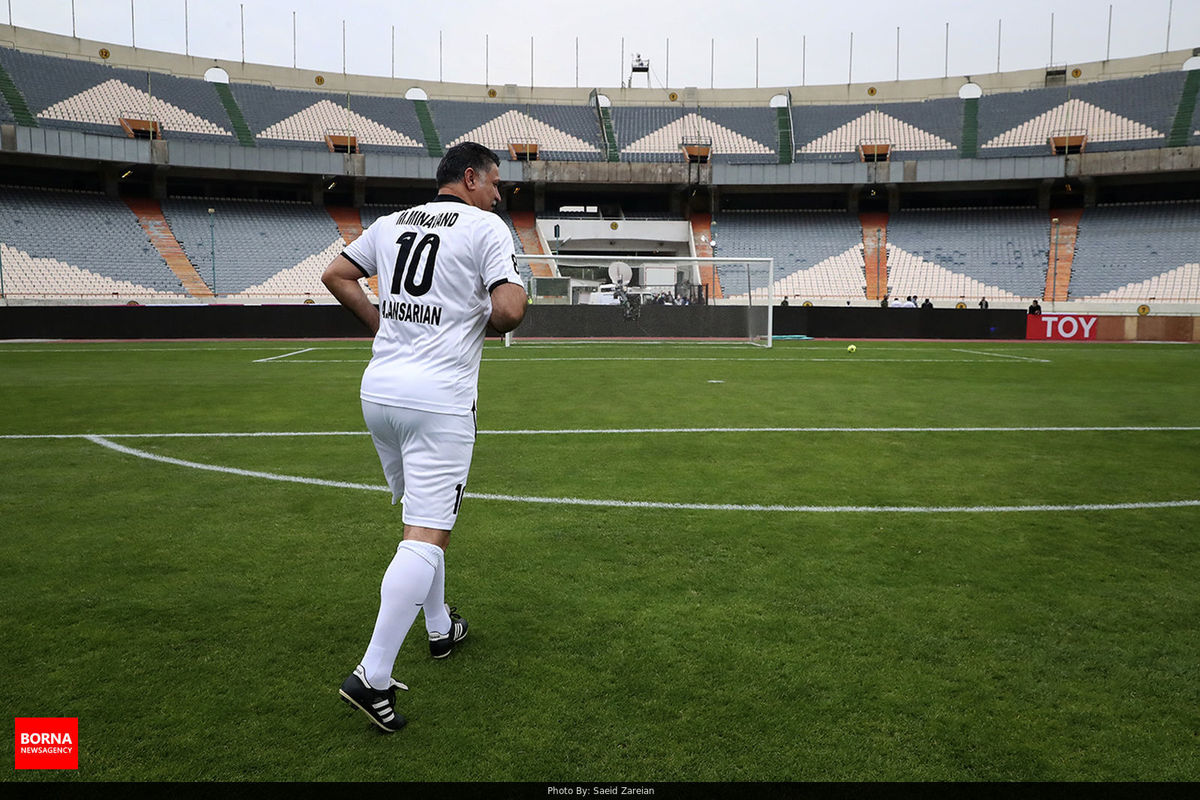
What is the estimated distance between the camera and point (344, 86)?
169 feet

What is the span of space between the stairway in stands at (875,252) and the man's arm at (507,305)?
40775mm

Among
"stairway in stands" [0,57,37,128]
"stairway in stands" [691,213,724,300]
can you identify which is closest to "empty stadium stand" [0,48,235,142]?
"stairway in stands" [0,57,37,128]

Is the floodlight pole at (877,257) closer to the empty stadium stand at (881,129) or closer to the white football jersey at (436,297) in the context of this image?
the empty stadium stand at (881,129)

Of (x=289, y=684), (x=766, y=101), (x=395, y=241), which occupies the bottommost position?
(x=289, y=684)

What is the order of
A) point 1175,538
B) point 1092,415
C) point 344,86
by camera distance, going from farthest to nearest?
point 344,86, point 1092,415, point 1175,538

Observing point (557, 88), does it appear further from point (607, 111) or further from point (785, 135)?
point (785, 135)

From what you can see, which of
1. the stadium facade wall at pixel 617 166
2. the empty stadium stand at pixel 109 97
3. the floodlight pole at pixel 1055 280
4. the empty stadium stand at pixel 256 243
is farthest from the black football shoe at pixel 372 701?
the empty stadium stand at pixel 109 97

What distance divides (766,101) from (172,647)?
55.1 meters

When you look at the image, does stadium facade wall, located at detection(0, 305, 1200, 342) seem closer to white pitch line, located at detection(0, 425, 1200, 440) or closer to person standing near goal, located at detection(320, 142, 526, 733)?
white pitch line, located at detection(0, 425, 1200, 440)

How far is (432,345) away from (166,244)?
1689 inches

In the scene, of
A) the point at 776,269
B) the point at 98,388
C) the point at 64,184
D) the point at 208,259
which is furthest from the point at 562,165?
the point at 98,388

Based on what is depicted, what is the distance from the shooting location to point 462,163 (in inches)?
125

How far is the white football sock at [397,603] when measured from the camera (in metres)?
2.84

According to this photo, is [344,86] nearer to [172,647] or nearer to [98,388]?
[98,388]
